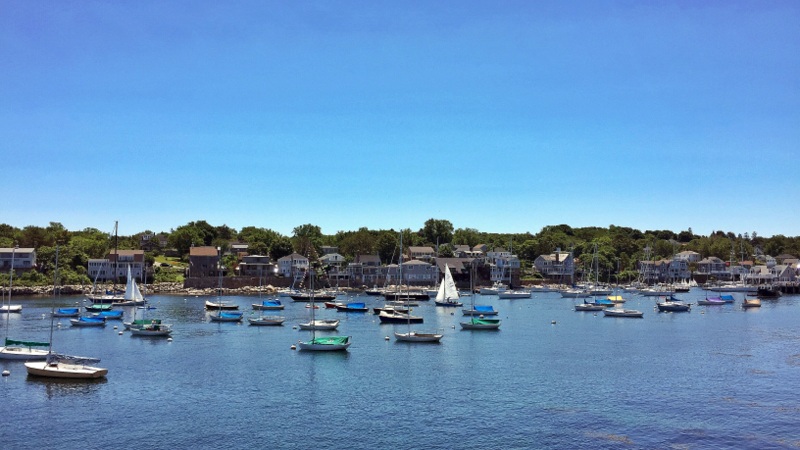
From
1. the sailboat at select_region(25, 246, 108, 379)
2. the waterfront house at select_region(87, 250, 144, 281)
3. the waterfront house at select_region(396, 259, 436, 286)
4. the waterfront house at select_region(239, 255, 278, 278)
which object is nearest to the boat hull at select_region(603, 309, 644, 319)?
the waterfront house at select_region(396, 259, 436, 286)

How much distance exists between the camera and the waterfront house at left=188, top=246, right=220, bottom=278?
174 meters

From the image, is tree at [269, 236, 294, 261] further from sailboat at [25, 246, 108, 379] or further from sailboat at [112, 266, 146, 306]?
sailboat at [25, 246, 108, 379]

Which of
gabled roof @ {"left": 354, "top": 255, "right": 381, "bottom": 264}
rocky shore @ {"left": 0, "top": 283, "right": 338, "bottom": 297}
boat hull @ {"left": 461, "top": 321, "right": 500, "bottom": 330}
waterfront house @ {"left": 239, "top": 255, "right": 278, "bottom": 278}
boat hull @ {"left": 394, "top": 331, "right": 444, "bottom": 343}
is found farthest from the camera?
gabled roof @ {"left": 354, "top": 255, "right": 381, "bottom": 264}

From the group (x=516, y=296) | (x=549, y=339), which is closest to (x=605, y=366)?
(x=549, y=339)

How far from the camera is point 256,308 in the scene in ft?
386

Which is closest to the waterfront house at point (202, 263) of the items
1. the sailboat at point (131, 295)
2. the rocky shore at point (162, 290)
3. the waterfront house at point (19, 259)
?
the rocky shore at point (162, 290)

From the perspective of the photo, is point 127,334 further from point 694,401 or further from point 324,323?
point 694,401

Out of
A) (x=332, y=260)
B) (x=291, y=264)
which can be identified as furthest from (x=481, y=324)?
(x=332, y=260)

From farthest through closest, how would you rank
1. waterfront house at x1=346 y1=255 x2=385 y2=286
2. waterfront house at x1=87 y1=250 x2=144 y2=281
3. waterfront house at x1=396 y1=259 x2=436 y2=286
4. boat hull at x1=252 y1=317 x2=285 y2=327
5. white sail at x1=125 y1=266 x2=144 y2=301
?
waterfront house at x1=346 y1=255 x2=385 y2=286 → waterfront house at x1=396 y1=259 x2=436 y2=286 → waterfront house at x1=87 y1=250 x2=144 y2=281 → white sail at x1=125 y1=266 x2=144 y2=301 → boat hull at x1=252 y1=317 x2=285 y2=327

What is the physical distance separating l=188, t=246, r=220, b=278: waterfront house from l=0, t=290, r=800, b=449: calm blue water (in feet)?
290

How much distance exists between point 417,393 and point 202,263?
137 m

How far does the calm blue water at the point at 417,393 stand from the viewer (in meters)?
38.2

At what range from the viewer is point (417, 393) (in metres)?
49.2

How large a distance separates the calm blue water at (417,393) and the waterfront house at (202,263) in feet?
290
